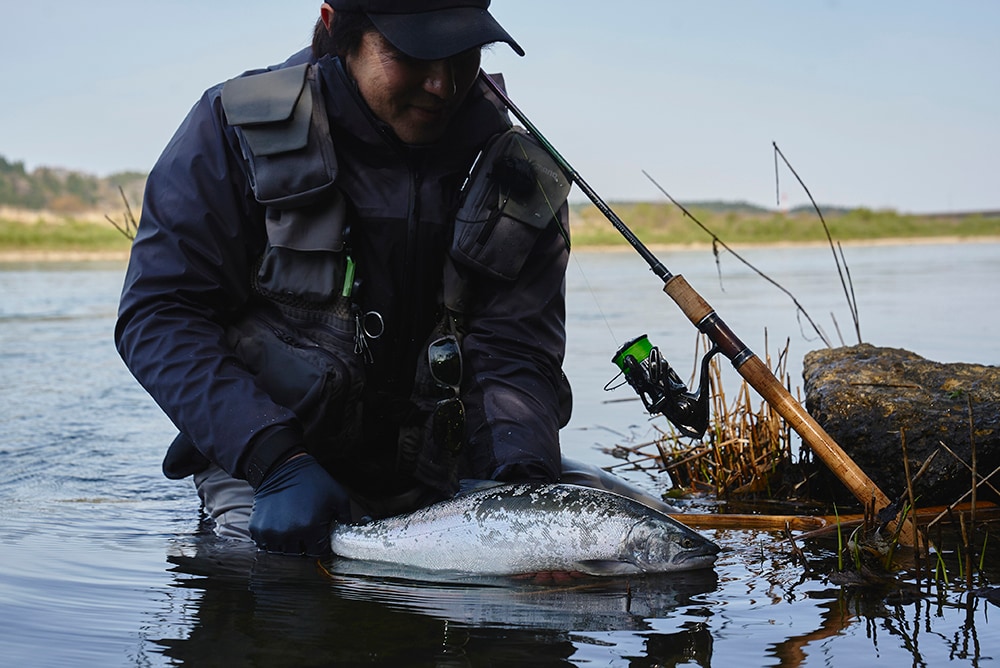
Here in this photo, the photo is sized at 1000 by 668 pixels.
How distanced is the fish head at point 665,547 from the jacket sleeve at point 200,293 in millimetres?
1168

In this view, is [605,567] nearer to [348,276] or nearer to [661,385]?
[661,385]

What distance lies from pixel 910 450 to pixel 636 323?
9.18 meters

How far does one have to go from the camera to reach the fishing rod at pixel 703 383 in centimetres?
382

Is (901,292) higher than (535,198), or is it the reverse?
(901,292)

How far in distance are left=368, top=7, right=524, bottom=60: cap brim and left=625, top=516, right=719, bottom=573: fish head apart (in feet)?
5.38

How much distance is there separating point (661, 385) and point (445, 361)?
0.79m

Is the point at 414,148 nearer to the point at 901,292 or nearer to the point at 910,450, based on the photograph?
the point at 910,450

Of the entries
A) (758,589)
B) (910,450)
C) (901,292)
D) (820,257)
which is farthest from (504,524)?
(820,257)

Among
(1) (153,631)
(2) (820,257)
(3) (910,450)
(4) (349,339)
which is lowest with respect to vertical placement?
(1) (153,631)

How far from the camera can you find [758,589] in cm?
347

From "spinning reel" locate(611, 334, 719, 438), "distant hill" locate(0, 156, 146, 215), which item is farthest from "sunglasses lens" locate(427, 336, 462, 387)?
"distant hill" locate(0, 156, 146, 215)

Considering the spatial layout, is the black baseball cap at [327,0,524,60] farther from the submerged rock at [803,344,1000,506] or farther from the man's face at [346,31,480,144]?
the submerged rock at [803,344,1000,506]

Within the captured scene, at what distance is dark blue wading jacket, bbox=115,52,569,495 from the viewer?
3824 mm

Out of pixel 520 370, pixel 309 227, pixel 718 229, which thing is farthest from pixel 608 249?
pixel 309 227
